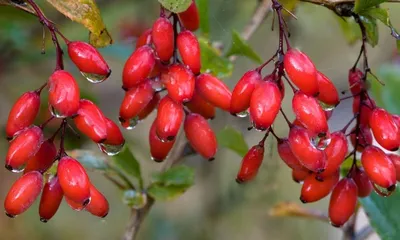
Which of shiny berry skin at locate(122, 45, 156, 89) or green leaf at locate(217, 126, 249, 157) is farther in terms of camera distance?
green leaf at locate(217, 126, 249, 157)

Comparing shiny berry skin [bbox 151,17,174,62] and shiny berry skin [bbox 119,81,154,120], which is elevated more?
shiny berry skin [bbox 151,17,174,62]

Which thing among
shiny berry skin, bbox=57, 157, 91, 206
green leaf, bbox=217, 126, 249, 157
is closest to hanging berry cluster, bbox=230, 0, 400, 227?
shiny berry skin, bbox=57, 157, 91, 206

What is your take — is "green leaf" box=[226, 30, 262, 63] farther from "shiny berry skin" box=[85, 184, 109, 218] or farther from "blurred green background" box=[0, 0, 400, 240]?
"shiny berry skin" box=[85, 184, 109, 218]

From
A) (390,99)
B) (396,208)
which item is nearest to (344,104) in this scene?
(390,99)

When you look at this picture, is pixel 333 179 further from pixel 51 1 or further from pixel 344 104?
pixel 344 104

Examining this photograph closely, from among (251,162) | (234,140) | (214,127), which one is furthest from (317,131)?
(214,127)

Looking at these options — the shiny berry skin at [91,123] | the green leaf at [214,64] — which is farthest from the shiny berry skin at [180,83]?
the green leaf at [214,64]

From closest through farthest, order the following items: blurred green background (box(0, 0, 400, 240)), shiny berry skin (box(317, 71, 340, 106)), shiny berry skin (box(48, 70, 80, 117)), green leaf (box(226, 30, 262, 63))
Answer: shiny berry skin (box(48, 70, 80, 117)) → shiny berry skin (box(317, 71, 340, 106)) → green leaf (box(226, 30, 262, 63)) → blurred green background (box(0, 0, 400, 240))
